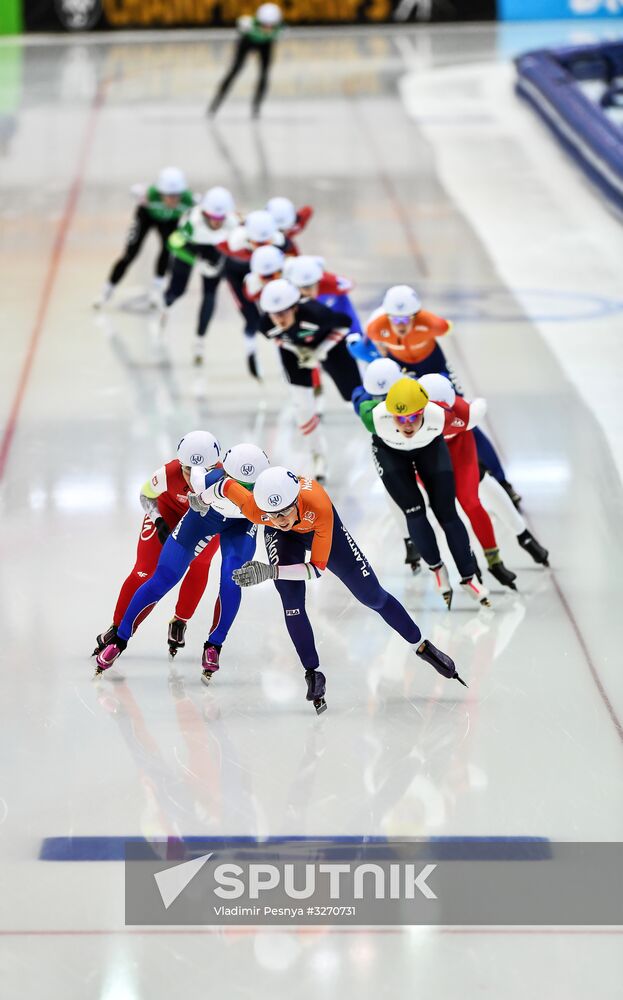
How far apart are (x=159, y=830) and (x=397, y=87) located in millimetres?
16755

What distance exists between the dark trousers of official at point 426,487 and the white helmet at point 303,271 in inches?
69.6

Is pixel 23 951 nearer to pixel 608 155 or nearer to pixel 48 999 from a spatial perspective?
pixel 48 999

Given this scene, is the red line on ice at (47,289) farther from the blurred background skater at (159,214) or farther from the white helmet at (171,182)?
the white helmet at (171,182)

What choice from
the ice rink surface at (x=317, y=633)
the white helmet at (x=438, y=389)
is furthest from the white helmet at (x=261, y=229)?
the white helmet at (x=438, y=389)

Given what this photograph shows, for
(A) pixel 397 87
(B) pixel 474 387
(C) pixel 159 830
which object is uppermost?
(C) pixel 159 830

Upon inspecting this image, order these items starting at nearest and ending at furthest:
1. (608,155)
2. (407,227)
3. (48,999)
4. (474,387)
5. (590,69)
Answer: (48,999)
(474,387)
(407,227)
(608,155)
(590,69)

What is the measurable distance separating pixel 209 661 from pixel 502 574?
1.61 meters

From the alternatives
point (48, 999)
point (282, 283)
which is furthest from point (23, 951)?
point (282, 283)

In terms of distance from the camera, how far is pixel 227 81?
713 inches

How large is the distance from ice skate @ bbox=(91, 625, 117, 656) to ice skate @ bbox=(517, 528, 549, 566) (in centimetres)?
218

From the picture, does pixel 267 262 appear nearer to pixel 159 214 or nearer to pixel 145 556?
pixel 145 556

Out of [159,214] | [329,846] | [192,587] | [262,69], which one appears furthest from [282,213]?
[262,69]

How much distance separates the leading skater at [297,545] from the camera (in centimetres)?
513

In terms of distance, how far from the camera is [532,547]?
6.89 m
